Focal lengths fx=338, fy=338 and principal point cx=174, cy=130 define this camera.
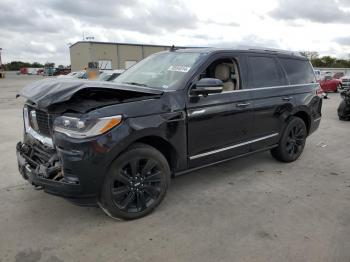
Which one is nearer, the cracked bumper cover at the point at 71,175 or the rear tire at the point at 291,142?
the cracked bumper cover at the point at 71,175

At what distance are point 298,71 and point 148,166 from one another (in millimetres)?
3526

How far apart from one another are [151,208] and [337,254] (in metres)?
1.91

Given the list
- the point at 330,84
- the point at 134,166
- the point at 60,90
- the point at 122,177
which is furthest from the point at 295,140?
the point at 330,84

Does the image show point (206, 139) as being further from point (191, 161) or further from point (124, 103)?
point (124, 103)

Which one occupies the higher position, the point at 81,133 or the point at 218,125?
the point at 81,133

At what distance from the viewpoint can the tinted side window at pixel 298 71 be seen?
18.3 ft

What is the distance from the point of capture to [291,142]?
226 inches

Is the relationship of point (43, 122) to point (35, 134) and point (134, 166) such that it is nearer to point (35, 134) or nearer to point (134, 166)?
point (35, 134)

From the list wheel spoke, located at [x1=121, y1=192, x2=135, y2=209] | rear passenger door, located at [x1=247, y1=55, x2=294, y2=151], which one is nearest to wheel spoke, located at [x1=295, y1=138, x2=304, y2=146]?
rear passenger door, located at [x1=247, y1=55, x2=294, y2=151]

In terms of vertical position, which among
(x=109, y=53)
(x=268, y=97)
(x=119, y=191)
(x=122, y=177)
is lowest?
(x=119, y=191)

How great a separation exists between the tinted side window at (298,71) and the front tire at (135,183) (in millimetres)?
2964

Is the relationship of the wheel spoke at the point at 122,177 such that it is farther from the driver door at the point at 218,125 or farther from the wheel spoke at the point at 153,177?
the driver door at the point at 218,125

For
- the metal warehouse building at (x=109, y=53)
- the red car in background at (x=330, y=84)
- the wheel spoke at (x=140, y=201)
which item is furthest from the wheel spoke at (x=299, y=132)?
the metal warehouse building at (x=109, y=53)

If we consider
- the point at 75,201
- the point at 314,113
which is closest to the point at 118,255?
the point at 75,201
